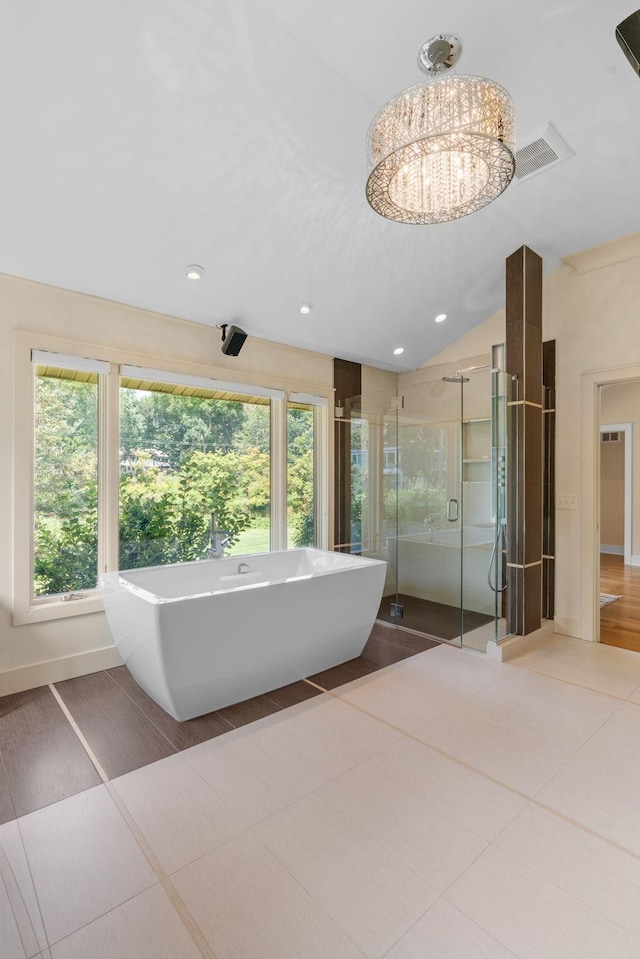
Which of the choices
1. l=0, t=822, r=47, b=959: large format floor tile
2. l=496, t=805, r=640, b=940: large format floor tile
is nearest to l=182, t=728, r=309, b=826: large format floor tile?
l=0, t=822, r=47, b=959: large format floor tile

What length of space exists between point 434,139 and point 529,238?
2312mm

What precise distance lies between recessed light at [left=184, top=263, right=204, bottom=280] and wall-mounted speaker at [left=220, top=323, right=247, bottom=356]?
516 mm

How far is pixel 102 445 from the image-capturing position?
328 cm

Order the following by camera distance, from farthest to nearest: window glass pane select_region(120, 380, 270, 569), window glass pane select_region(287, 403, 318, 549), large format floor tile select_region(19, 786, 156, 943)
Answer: window glass pane select_region(287, 403, 318, 549), window glass pane select_region(120, 380, 270, 569), large format floor tile select_region(19, 786, 156, 943)

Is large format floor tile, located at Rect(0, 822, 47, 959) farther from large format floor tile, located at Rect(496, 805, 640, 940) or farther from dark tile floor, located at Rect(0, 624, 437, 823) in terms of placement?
large format floor tile, located at Rect(496, 805, 640, 940)

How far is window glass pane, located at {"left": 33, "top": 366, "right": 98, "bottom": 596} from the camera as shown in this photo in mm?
3039

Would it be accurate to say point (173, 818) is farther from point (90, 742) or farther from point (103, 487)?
point (103, 487)

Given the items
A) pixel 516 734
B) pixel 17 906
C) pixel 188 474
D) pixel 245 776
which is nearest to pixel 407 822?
pixel 245 776

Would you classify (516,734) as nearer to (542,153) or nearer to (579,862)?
(579,862)

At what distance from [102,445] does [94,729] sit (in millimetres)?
1788

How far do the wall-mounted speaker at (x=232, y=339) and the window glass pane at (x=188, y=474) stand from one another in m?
0.44

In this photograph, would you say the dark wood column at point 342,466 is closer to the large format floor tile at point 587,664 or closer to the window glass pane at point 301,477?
the window glass pane at point 301,477

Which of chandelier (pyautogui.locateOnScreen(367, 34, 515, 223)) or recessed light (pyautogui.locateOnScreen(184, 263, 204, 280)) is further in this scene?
recessed light (pyautogui.locateOnScreen(184, 263, 204, 280))

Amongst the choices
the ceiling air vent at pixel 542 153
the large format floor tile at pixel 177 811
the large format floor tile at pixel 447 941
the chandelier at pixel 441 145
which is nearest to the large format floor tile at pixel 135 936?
the large format floor tile at pixel 177 811
